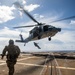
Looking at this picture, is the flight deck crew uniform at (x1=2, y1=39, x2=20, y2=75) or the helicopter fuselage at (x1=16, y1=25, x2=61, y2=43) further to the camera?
the helicopter fuselage at (x1=16, y1=25, x2=61, y2=43)

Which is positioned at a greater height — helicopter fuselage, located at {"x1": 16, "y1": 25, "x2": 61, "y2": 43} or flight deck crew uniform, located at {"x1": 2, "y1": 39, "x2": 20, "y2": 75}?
helicopter fuselage, located at {"x1": 16, "y1": 25, "x2": 61, "y2": 43}

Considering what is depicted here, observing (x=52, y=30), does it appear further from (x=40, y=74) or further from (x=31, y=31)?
(x=40, y=74)

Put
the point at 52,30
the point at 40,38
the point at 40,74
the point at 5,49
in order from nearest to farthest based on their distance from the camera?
1. the point at 5,49
2. the point at 40,74
3. the point at 52,30
4. the point at 40,38

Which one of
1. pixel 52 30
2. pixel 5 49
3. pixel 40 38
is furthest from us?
pixel 40 38

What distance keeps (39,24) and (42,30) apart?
7.17 ft

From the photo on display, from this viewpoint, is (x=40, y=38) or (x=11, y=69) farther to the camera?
(x=40, y=38)

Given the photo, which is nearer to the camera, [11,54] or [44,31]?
[11,54]

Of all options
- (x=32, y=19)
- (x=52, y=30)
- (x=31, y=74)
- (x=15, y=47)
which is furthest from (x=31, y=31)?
(x=15, y=47)

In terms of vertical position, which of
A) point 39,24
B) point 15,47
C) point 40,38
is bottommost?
point 15,47

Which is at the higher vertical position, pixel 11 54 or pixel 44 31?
pixel 44 31

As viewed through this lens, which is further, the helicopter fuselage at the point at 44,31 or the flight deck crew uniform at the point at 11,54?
the helicopter fuselage at the point at 44,31

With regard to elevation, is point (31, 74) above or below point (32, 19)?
below

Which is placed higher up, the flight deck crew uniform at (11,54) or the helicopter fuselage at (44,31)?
the helicopter fuselage at (44,31)

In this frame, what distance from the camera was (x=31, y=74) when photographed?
44.7 feet
